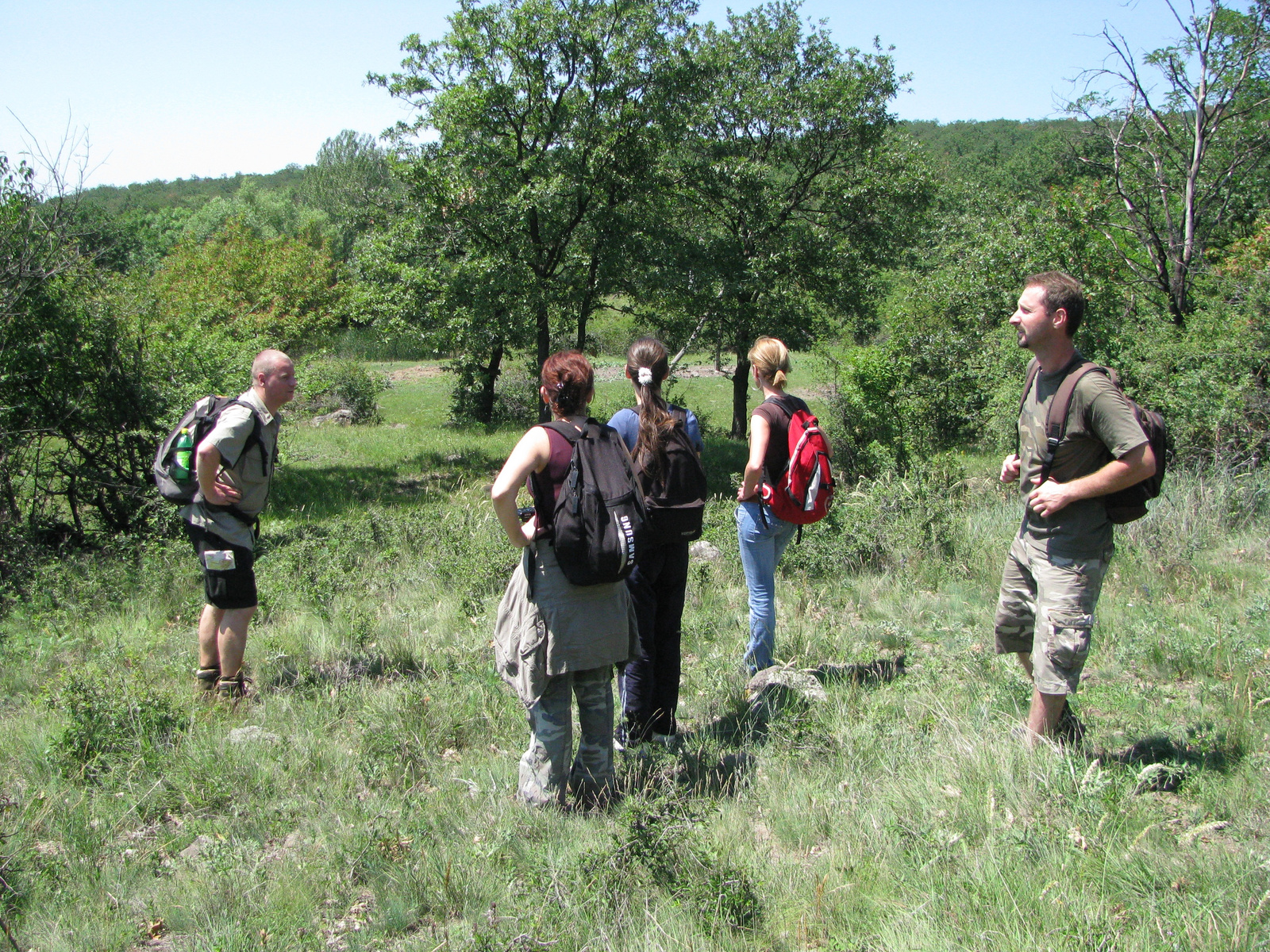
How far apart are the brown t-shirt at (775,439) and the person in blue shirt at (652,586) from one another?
46cm

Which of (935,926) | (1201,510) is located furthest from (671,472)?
(1201,510)

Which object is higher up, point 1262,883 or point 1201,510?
point 1201,510

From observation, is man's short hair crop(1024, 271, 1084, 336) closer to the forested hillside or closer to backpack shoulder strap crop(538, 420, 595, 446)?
backpack shoulder strap crop(538, 420, 595, 446)

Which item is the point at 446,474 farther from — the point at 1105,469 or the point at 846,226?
the point at 1105,469

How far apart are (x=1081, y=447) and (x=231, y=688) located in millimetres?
4140

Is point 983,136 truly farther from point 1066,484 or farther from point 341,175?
point 1066,484

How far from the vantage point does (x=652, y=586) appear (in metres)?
3.73

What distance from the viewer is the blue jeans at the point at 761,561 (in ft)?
14.0

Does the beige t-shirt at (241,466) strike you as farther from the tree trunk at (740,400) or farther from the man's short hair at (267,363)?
the tree trunk at (740,400)

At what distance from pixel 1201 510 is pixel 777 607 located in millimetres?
3844

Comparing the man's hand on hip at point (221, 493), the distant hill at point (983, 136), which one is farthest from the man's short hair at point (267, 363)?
the distant hill at point (983, 136)

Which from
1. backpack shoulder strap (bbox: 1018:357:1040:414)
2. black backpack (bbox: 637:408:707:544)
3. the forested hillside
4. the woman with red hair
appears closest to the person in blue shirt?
black backpack (bbox: 637:408:707:544)

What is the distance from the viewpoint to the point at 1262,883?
2.31m

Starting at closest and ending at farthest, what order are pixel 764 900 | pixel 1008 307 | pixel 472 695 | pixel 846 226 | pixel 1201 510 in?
pixel 764 900
pixel 472 695
pixel 1201 510
pixel 1008 307
pixel 846 226
